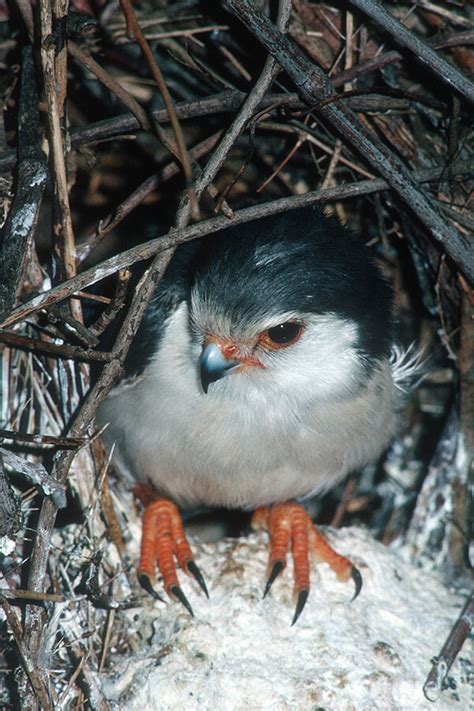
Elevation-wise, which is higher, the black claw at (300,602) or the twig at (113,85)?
the twig at (113,85)

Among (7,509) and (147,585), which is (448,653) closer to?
(147,585)

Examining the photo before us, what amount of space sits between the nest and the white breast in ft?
0.69

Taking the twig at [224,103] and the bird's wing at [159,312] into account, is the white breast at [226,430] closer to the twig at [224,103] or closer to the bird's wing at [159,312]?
the bird's wing at [159,312]

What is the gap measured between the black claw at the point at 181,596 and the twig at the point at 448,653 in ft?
2.88

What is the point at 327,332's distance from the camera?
2.66m

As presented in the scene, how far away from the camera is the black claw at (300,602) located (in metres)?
2.68

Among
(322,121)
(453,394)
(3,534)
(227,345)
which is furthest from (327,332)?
(3,534)

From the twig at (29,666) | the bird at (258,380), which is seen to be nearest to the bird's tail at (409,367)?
the bird at (258,380)

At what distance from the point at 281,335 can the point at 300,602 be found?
103cm

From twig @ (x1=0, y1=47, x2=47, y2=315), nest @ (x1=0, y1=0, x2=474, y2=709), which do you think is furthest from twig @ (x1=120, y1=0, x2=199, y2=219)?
twig @ (x1=0, y1=47, x2=47, y2=315)

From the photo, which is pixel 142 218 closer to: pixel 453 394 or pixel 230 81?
pixel 230 81

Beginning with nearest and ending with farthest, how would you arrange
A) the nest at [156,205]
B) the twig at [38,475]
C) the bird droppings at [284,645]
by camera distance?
1. the twig at [38,475]
2. the nest at [156,205]
3. the bird droppings at [284,645]

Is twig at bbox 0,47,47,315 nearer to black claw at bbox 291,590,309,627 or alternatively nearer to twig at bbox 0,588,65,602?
twig at bbox 0,588,65,602

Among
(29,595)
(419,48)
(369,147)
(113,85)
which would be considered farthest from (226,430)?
(419,48)
